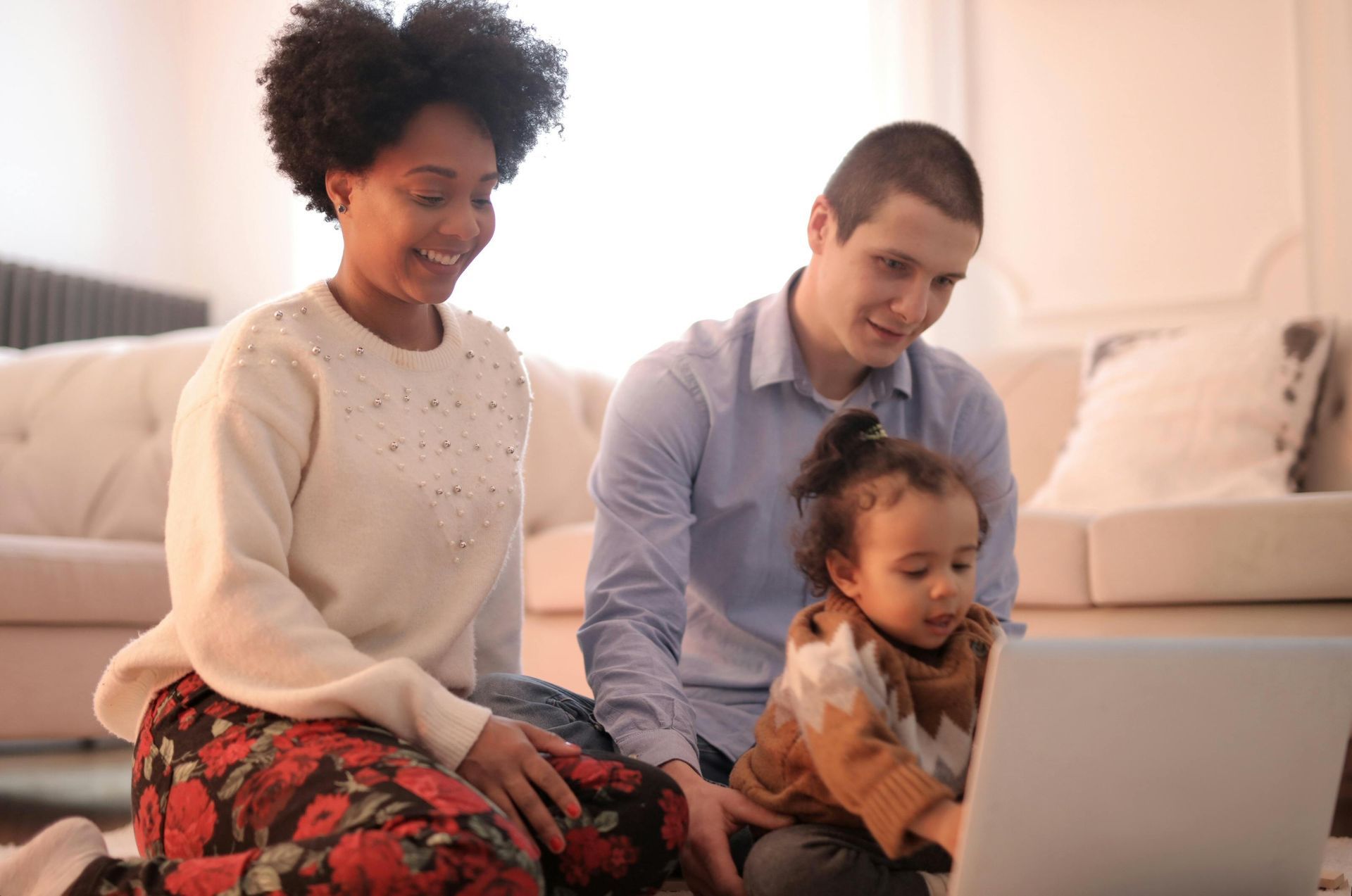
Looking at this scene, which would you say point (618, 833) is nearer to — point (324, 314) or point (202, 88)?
point (324, 314)

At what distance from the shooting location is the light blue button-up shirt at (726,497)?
4.50 feet

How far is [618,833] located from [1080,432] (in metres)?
1.77

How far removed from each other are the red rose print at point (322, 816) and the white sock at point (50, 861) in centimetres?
19

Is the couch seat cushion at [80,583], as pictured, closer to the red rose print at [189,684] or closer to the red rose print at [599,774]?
the red rose print at [189,684]

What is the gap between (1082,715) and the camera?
89cm

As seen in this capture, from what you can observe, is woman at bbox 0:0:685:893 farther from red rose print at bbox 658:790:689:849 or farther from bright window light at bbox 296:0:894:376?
bright window light at bbox 296:0:894:376

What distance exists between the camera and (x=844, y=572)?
3.74 feet

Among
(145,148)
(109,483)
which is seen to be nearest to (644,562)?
(109,483)

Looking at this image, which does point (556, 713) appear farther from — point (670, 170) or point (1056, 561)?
point (670, 170)

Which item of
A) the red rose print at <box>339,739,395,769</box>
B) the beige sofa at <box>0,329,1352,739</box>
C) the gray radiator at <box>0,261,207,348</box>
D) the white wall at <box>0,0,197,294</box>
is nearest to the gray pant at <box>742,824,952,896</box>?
the red rose print at <box>339,739,395,769</box>

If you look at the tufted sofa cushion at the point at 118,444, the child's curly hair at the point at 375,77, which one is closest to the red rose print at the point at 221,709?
the child's curly hair at the point at 375,77

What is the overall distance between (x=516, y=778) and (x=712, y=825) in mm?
237

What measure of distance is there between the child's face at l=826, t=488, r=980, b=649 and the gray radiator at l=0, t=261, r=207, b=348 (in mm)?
3986

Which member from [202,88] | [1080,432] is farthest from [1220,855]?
[202,88]
